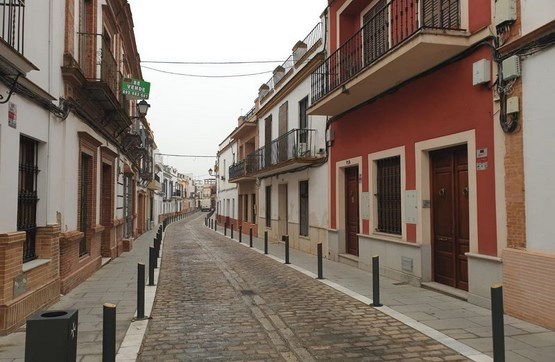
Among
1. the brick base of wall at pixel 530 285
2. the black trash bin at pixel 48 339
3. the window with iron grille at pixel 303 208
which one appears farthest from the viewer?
the window with iron grille at pixel 303 208

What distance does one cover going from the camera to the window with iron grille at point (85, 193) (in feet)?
33.8

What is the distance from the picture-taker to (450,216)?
798cm

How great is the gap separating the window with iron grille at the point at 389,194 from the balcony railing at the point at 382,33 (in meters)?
2.14

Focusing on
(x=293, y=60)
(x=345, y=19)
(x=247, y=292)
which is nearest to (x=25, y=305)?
(x=247, y=292)

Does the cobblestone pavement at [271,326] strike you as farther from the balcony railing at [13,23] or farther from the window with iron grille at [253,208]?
the window with iron grille at [253,208]

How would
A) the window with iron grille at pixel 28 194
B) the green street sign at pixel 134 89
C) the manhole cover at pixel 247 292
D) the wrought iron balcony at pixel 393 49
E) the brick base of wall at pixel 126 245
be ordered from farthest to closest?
the brick base of wall at pixel 126 245
the green street sign at pixel 134 89
the manhole cover at pixel 247 292
the wrought iron balcony at pixel 393 49
the window with iron grille at pixel 28 194

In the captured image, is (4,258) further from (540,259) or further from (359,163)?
(359,163)

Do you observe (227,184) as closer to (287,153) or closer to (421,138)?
(287,153)

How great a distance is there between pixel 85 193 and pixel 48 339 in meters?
7.90

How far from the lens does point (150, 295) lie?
26.5 ft

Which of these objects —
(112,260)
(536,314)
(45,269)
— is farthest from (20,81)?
(112,260)

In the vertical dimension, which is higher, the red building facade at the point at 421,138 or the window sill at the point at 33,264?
the red building facade at the point at 421,138

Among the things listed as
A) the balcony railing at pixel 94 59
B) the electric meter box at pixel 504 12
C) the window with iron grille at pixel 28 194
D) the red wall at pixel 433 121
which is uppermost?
the balcony railing at pixel 94 59

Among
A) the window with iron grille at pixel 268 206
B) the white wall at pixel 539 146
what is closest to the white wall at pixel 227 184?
the window with iron grille at pixel 268 206
